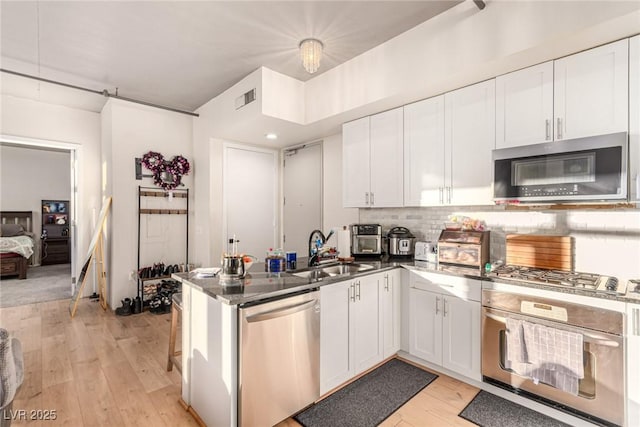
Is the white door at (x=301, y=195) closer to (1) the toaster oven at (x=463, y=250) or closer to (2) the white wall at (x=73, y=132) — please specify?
(1) the toaster oven at (x=463, y=250)

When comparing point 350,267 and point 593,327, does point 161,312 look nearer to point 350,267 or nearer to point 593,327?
point 350,267

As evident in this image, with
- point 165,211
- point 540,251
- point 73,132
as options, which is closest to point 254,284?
point 540,251

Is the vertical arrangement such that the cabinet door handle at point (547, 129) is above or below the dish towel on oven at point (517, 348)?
above

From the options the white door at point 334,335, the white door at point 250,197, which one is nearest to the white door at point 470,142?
the white door at point 334,335

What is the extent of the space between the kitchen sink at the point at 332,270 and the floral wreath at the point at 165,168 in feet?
10.1

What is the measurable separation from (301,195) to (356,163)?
138 cm

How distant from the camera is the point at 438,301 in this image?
2.52 m

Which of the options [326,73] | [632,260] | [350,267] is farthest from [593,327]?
[326,73]

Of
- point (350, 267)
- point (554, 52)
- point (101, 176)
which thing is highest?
point (554, 52)

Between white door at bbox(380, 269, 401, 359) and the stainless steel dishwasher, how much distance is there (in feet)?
2.63

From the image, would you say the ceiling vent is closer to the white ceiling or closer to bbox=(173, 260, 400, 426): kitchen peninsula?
the white ceiling

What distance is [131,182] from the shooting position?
4.31 meters

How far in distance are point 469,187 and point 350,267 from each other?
127cm

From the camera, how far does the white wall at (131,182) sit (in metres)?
4.17
